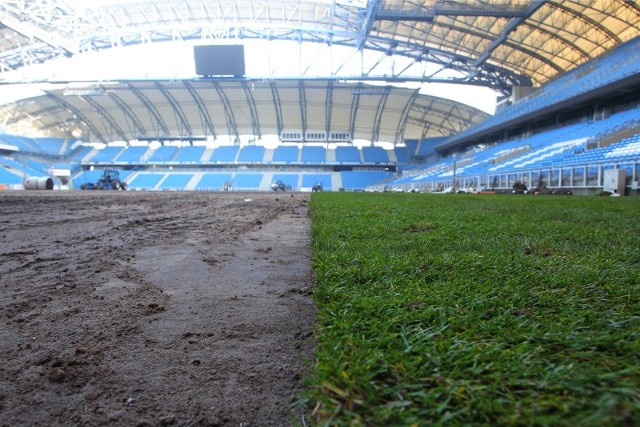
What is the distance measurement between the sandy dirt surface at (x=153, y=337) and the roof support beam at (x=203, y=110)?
154ft

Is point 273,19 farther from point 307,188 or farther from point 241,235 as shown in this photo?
point 241,235

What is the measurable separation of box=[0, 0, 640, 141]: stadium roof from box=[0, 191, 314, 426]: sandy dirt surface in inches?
1170

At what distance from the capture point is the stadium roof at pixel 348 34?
2933 cm

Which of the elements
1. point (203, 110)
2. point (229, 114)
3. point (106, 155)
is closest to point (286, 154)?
point (229, 114)

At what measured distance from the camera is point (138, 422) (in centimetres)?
111


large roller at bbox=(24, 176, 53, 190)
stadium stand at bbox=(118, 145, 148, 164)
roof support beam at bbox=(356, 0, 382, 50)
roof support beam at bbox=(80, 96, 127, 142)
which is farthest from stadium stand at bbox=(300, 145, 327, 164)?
large roller at bbox=(24, 176, 53, 190)

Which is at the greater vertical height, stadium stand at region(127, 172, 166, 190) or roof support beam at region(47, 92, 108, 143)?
roof support beam at region(47, 92, 108, 143)

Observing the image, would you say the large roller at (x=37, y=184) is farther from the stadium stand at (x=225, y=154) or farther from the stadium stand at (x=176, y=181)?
the stadium stand at (x=225, y=154)

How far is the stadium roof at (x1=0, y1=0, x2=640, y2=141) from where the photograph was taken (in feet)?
96.2

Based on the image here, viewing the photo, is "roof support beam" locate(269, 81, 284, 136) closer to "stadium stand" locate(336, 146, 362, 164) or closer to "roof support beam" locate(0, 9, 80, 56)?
"stadium stand" locate(336, 146, 362, 164)

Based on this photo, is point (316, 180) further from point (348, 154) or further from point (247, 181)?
point (247, 181)

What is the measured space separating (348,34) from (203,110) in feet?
91.4

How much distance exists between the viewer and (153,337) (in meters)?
1.66

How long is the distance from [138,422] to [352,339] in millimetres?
734
